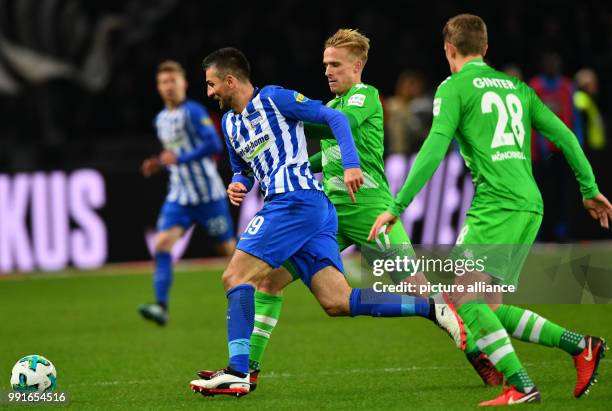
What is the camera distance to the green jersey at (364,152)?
6707 mm

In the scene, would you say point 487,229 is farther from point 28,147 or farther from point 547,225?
point 28,147

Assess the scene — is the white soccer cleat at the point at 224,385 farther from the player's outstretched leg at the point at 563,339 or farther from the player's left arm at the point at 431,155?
the player's outstretched leg at the point at 563,339

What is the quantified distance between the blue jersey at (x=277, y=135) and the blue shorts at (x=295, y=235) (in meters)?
0.08

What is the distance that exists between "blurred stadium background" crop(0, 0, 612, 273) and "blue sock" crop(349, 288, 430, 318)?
7859 mm

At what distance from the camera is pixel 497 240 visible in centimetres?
571

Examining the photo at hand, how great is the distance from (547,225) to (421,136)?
1.97m

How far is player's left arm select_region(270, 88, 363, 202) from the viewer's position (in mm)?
6031

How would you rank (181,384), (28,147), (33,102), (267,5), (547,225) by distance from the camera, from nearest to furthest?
(181,384)
(547,225)
(28,147)
(33,102)
(267,5)

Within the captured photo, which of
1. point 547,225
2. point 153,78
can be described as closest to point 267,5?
point 153,78

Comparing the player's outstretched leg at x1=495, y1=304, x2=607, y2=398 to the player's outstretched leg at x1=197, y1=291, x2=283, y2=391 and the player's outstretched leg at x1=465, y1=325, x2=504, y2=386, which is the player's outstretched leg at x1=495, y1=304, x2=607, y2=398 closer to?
the player's outstretched leg at x1=465, y1=325, x2=504, y2=386

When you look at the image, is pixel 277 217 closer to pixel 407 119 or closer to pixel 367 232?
pixel 367 232

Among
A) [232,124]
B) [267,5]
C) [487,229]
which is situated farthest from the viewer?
[267,5]

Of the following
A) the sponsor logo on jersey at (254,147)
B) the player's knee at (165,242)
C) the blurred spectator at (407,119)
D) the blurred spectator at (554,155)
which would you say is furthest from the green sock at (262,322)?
the blurred spectator at (407,119)

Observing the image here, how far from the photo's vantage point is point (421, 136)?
49.8 feet
